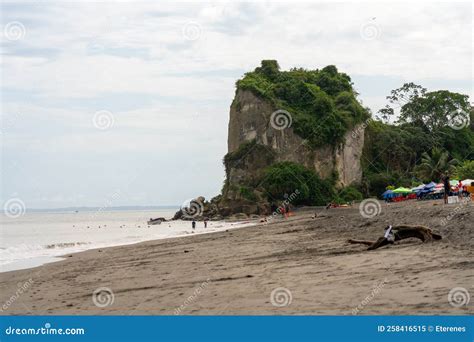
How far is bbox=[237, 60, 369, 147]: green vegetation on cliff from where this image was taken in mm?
67250

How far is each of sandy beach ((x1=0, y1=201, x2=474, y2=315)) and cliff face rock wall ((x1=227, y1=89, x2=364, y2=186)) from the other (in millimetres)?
48700

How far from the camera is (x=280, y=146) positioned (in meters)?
67.6

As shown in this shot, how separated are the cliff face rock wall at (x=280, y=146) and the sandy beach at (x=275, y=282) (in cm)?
4870

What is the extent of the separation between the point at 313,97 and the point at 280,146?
7.22 meters

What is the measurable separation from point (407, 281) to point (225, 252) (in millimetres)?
10261

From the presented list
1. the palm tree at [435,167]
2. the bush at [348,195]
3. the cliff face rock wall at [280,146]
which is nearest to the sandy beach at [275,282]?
the palm tree at [435,167]

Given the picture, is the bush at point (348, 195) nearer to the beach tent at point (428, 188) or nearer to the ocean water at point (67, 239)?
the ocean water at point (67, 239)

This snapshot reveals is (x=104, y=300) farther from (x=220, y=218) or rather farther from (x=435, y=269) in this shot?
(x=220, y=218)

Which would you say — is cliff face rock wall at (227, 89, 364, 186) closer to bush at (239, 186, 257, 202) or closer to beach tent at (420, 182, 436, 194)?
bush at (239, 186, 257, 202)

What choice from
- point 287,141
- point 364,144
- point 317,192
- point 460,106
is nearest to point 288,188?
point 317,192

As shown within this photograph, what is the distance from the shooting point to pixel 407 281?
9.74 m

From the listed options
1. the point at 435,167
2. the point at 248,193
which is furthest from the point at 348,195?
the point at 248,193

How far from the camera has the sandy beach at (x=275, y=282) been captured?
28.8 ft

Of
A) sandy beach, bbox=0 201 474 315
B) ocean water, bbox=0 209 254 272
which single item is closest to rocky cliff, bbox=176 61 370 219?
ocean water, bbox=0 209 254 272
